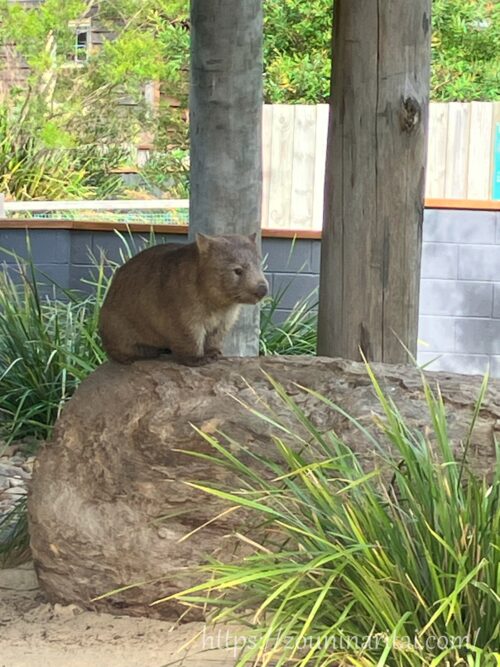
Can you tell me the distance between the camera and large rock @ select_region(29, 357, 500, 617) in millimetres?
4188

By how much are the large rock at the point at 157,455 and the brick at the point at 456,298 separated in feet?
16.2

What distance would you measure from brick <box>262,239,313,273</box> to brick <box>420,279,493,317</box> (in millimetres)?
1096

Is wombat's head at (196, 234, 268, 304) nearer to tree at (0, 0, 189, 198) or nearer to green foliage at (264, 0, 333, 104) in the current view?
tree at (0, 0, 189, 198)

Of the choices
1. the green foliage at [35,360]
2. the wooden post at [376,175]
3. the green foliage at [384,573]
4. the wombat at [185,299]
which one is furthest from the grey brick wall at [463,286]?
the green foliage at [384,573]

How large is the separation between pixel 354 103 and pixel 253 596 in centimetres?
231

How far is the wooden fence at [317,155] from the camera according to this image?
9.71 metres

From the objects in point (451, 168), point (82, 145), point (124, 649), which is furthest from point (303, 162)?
point (82, 145)

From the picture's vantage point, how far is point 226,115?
5.77m

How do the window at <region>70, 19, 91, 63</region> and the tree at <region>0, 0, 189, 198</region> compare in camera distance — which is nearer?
the tree at <region>0, 0, 189, 198</region>

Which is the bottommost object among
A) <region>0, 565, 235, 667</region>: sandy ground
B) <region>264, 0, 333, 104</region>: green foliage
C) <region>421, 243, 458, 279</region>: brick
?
<region>0, 565, 235, 667</region>: sandy ground

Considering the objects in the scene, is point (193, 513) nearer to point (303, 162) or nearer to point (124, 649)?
point (124, 649)

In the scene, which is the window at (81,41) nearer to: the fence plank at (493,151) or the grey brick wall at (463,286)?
the fence plank at (493,151)

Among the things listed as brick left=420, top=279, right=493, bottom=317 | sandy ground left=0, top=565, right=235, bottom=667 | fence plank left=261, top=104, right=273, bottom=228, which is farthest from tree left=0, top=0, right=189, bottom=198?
sandy ground left=0, top=565, right=235, bottom=667

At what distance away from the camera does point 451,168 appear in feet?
32.1
